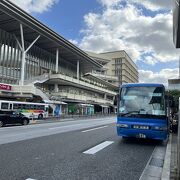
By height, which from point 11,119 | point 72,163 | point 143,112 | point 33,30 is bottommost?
point 72,163

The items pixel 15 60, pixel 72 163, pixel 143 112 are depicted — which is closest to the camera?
pixel 72 163

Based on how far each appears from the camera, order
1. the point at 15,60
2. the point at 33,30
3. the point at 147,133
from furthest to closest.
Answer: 1. the point at 15,60
2. the point at 33,30
3. the point at 147,133

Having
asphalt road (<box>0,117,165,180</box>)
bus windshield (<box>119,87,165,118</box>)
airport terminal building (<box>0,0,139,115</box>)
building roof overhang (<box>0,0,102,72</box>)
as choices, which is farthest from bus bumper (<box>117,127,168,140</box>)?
building roof overhang (<box>0,0,102,72</box>)

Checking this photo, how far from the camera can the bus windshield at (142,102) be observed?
476 inches

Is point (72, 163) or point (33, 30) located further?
point (33, 30)

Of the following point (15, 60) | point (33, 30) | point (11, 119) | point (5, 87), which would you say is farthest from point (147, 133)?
point (15, 60)

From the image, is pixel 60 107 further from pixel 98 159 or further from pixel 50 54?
pixel 98 159

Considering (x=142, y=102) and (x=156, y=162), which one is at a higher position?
(x=142, y=102)

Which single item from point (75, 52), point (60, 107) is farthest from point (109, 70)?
point (60, 107)

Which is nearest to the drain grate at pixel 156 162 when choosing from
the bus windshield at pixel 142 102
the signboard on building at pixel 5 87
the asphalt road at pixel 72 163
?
the asphalt road at pixel 72 163

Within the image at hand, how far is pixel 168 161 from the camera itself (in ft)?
27.8

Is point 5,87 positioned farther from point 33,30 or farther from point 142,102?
point 142,102

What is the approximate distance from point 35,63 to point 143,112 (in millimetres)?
52358

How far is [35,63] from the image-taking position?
2436 inches
